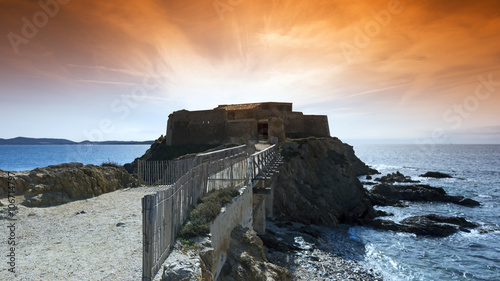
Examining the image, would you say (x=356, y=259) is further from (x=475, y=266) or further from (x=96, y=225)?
(x=96, y=225)

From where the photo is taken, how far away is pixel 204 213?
7371 mm

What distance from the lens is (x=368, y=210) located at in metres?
30.0

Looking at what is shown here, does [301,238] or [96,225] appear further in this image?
[301,238]

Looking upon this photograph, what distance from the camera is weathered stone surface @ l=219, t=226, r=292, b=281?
8149mm

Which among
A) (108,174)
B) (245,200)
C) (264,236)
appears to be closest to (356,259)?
(264,236)

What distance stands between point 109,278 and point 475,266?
73.6 feet

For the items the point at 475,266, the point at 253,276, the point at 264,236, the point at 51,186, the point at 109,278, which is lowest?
the point at 475,266

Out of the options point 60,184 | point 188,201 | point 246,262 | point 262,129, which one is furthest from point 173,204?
point 262,129

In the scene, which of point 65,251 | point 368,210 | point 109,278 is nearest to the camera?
point 109,278

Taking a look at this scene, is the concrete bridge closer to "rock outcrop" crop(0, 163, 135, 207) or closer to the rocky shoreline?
"rock outcrop" crop(0, 163, 135, 207)

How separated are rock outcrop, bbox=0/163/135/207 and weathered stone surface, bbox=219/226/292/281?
665 cm

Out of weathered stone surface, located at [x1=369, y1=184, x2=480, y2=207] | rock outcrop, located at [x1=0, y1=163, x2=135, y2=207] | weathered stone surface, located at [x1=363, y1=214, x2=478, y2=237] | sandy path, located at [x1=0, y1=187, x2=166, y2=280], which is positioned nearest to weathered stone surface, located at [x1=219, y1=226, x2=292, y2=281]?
sandy path, located at [x1=0, y1=187, x2=166, y2=280]

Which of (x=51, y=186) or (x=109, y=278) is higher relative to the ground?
(x=51, y=186)

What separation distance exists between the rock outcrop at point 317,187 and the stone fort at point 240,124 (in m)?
4.68
